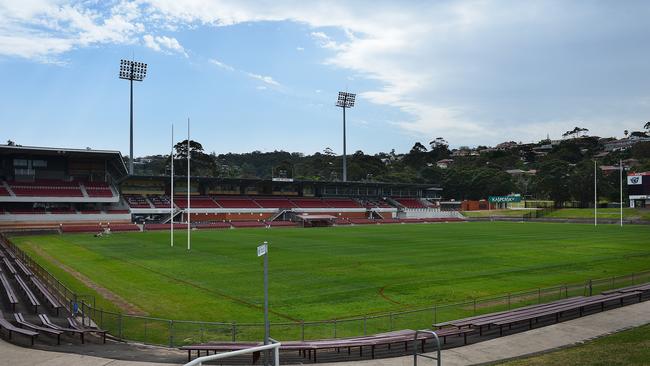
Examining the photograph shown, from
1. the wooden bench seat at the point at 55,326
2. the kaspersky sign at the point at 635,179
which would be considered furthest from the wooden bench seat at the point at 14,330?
the kaspersky sign at the point at 635,179

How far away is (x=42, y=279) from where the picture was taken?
93.1 ft

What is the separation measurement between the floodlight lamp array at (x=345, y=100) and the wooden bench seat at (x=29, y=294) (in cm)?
9587

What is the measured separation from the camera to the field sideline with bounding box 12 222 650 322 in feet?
81.4

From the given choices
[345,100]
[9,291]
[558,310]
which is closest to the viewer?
[558,310]

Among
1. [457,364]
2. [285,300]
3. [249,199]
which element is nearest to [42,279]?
[285,300]

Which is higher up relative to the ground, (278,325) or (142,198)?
(142,198)

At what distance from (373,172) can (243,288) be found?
15736 centimetres

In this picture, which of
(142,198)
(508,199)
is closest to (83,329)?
(142,198)

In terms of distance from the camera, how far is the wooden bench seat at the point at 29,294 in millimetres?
21697

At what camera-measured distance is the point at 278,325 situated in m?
20.4

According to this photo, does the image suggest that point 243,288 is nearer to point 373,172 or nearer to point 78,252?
point 78,252

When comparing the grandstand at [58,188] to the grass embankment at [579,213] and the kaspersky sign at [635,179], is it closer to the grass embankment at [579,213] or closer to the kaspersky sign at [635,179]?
the grass embankment at [579,213]

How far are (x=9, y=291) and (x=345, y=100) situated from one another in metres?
101

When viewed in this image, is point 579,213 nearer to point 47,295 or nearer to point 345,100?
point 345,100
